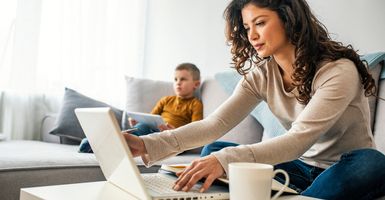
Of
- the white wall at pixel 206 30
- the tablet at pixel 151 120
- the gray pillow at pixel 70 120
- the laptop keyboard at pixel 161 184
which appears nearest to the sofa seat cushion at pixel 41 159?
the tablet at pixel 151 120

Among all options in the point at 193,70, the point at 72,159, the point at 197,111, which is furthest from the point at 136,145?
the point at 193,70

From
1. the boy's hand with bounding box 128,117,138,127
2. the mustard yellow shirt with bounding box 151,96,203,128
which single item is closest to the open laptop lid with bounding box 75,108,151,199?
the boy's hand with bounding box 128,117,138,127

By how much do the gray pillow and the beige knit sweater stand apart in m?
1.10

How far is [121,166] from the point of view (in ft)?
2.68

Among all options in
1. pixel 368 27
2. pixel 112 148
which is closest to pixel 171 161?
pixel 112 148

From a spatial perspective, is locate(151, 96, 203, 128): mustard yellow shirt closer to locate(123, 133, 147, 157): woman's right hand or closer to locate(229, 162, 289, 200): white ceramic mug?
locate(123, 133, 147, 157): woman's right hand

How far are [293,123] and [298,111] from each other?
10.5 inches

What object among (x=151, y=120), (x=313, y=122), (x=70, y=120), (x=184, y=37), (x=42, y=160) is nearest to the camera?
(x=313, y=122)

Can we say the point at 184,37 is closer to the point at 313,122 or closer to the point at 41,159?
the point at 41,159

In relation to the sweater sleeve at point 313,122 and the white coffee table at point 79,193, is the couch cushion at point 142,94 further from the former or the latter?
Result: the white coffee table at point 79,193

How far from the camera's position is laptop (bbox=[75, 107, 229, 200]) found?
29.4 inches

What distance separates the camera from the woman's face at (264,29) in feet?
4.08

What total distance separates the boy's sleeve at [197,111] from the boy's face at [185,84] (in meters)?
0.08

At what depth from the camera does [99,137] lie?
0.87m
